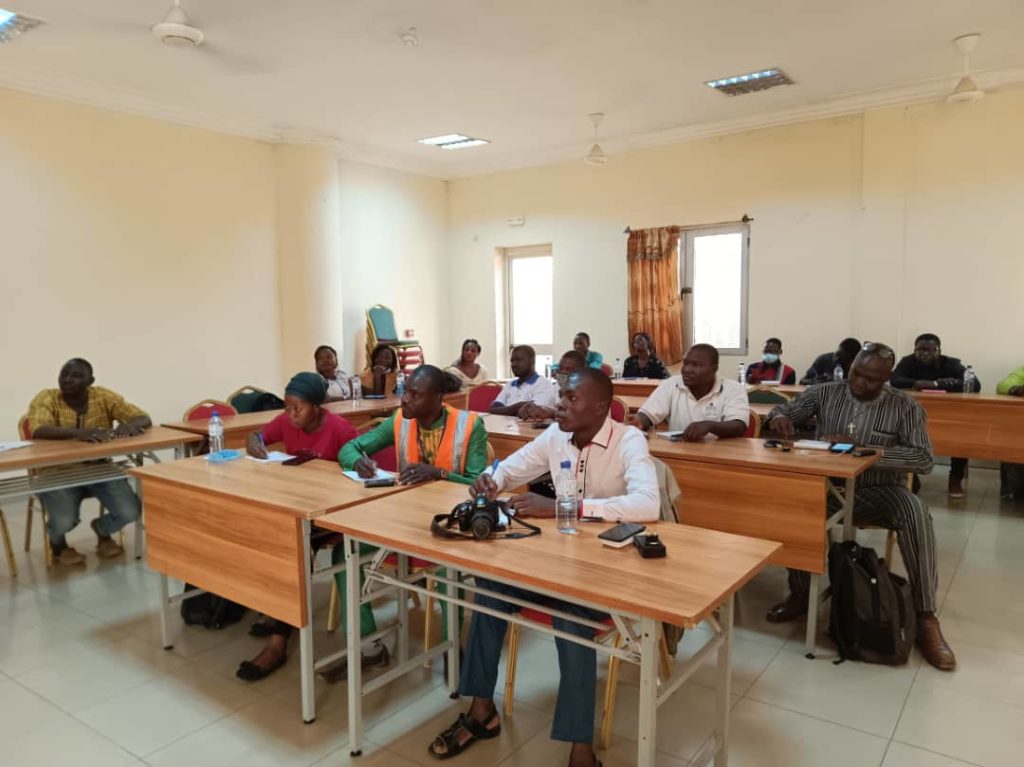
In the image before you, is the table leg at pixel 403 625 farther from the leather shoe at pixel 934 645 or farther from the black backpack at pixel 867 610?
the leather shoe at pixel 934 645

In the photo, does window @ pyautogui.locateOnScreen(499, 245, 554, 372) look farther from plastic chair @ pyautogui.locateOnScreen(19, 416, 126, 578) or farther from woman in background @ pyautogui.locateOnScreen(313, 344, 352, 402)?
plastic chair @ pyautogui.locateOnScreen(19, 416, 126, 578)

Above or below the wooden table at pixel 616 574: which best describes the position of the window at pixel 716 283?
above

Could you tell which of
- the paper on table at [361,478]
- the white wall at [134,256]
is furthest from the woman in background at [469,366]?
the paper on table at [361,478]

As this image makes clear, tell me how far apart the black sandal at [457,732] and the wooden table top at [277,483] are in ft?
2.79

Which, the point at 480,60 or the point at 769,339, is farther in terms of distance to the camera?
the point at 769,339

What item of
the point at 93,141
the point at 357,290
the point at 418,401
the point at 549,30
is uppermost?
the point at 549,30

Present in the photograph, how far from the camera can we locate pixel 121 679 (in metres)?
2.81

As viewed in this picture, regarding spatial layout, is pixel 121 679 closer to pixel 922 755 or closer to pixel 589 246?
pixel 922 755

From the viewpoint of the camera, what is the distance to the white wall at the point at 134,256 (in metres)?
5.67

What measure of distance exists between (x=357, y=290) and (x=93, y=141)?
320 cm

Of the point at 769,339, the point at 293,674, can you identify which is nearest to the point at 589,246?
the point at 769,339

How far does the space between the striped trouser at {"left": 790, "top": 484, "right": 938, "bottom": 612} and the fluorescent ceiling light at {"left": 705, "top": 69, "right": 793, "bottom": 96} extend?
4.26 meters

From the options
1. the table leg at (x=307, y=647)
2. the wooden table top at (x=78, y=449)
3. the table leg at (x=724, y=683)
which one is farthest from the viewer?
the wooden table top at (x=78, y=449)

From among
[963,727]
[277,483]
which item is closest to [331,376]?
[277,483]
